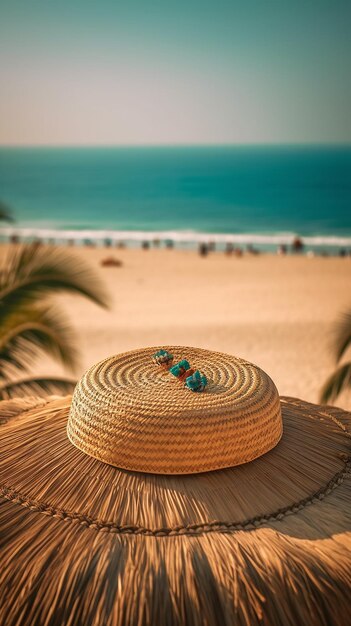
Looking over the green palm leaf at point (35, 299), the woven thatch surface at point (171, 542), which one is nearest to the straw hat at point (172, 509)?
the woven thatch surface at point (171, 542)

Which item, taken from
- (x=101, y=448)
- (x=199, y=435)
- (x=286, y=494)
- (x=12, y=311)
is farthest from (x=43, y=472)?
(x=12, y=311)

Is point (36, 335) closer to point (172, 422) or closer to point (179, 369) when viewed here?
point (179, 369)

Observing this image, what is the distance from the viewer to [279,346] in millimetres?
10938

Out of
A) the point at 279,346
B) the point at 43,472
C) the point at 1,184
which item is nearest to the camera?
the point at 43,472

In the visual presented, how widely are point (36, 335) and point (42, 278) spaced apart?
521 millimetres

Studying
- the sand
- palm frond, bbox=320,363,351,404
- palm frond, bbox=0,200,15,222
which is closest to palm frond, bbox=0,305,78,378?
palm frond, bbox=0,200,15,222

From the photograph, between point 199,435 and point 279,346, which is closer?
point 199,435

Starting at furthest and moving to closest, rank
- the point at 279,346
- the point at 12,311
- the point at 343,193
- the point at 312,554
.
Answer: the point at 343,193 → the point at 279,346 → the point at 12,311 → the point at 312,554

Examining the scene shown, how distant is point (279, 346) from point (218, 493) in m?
9.52

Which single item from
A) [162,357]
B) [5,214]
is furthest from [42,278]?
[162,357]

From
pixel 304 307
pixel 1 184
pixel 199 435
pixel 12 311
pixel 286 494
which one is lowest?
pixel 286 494

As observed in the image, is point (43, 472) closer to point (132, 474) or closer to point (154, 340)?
point (132, 474)

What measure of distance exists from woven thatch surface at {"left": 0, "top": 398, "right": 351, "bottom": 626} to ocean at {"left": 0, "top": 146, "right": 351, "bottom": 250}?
35604mm

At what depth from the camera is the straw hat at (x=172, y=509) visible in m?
1.32
